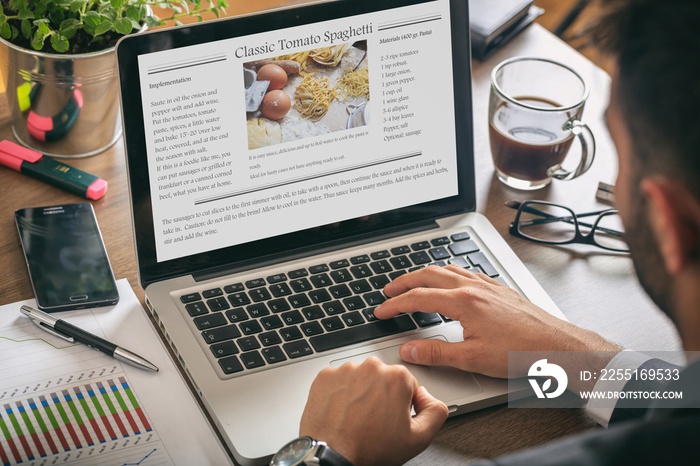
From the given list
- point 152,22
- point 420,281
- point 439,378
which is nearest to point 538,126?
point 420,281

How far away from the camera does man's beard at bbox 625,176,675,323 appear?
714 millimetres

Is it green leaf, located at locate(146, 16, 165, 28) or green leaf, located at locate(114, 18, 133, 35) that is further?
green leaf, located at locate(146, 16, 165, 28)

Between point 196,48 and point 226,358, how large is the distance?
0.37 meters

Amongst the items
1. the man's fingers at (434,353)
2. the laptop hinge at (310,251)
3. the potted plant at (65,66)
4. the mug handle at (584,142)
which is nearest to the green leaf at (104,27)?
the potted plant at (65,66)

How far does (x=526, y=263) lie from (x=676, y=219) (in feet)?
1.95

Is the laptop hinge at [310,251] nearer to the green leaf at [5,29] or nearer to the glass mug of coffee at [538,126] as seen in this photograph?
the glass mug of coffee at [538,126]

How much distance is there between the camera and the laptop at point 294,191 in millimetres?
1016

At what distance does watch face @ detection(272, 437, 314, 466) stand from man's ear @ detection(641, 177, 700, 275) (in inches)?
15.3

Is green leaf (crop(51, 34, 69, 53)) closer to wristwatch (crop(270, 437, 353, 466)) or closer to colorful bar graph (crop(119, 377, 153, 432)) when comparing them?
colorful bar graph (crop(119, 377, 153, 432))

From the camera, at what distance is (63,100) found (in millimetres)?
1218

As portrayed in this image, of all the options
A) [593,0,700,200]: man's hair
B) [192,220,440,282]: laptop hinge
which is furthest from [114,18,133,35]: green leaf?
[593,0,700,200]: man's hair

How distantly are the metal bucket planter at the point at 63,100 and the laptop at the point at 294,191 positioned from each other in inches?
8.4

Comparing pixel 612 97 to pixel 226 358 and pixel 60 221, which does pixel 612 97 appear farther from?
pixel 60 221

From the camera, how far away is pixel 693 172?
2.09ft
